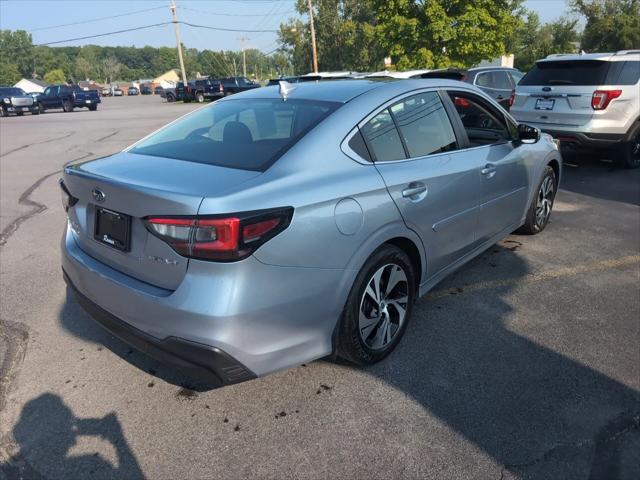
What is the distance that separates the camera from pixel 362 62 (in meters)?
51.6

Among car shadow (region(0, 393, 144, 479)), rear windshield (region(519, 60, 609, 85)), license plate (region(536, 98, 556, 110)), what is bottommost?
car shadow (region(0, 393, 144, 479))

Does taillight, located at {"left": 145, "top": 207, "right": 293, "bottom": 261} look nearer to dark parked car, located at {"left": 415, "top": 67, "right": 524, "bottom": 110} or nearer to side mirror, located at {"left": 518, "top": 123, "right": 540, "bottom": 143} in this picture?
side mirror, located at {"left": 518, "top": 123, "right": 540, "bottom": 143}

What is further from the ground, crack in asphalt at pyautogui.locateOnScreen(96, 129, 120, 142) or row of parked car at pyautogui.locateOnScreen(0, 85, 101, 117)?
row of parked car at pyautogui.locateOnScreen(0, 85, 101, 117)

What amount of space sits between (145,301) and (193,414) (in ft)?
2.37

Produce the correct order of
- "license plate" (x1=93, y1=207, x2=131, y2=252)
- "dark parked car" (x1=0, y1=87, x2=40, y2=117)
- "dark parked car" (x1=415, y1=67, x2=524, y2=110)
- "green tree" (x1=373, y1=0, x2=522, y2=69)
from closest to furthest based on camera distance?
"license plate" (x1=93, y1=207, x2=131, y2=252), "dark parked car" (x1=415, y1=67, x2=524, y2=110), "green tree" (x1=373, y1=0, x2=522, y2=69), "dark parked car" (x1=0, y1=87, x2=40, y2=117)

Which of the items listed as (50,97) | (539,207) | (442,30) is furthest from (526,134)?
(50,97)

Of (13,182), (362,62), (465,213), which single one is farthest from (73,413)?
(362,62)

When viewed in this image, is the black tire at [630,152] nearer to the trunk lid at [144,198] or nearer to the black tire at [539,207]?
the black tire at [539,207]

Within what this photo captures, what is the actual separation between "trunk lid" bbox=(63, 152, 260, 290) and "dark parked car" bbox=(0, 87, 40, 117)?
3315 centimetres

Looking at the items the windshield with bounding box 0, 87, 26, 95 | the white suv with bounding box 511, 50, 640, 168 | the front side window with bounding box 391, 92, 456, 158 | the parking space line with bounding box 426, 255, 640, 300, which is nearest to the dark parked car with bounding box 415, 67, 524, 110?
the white suv with bounding box 511, 50, 640, 168

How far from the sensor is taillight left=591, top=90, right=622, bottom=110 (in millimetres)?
7734

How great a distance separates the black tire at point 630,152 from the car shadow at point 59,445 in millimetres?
8427

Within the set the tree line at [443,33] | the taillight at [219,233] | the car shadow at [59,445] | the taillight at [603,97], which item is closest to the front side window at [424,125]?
the taillight at [219,233]

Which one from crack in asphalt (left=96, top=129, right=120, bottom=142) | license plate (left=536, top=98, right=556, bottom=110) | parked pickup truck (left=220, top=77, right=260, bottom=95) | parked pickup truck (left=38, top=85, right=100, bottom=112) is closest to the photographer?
license plate (left=536, top=98, right=556, bottom=110)
